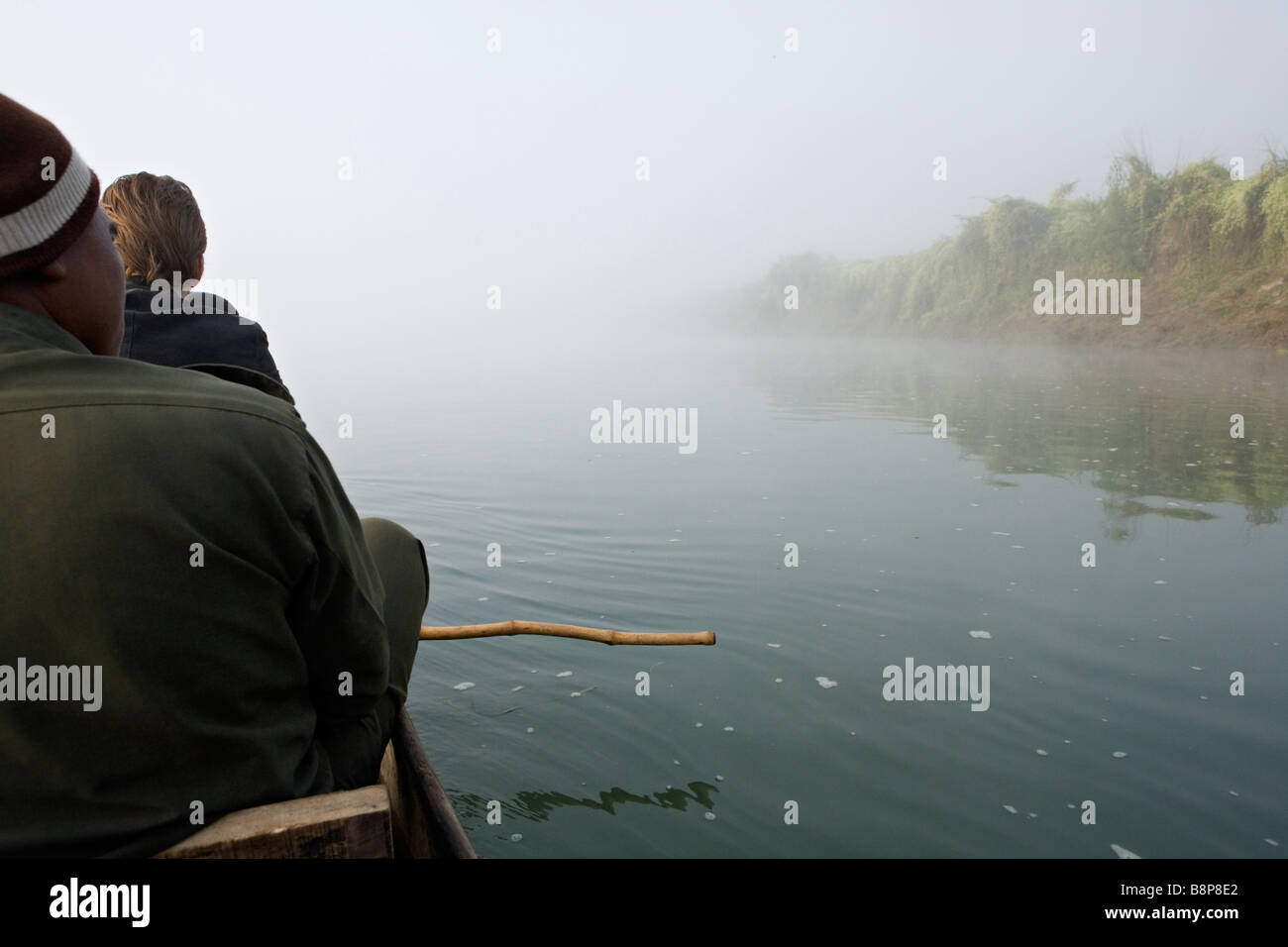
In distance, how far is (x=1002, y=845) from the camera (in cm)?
351

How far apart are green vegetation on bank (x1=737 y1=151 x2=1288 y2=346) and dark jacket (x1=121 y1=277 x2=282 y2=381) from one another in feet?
86.6

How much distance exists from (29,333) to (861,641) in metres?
4.68

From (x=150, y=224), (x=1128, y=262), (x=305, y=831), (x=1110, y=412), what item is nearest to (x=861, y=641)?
(x=150, y=224)

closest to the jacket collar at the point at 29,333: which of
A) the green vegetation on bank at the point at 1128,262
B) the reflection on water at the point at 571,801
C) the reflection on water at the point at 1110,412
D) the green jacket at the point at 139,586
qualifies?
the green jacket at the point at 139,586

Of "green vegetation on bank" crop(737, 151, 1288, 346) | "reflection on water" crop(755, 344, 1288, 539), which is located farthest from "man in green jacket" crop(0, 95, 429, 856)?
"green vegetation on bank" crop(737, 151, 1288, 346)

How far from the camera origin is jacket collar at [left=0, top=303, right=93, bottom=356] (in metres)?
1.36

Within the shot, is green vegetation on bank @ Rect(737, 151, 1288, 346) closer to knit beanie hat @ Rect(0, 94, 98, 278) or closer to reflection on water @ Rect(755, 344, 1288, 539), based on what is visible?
reflection on water @ Rect(755, 344, 1288, 539)

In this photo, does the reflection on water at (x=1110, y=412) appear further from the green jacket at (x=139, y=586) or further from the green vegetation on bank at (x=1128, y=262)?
the green jacket at (x=139, y=586)

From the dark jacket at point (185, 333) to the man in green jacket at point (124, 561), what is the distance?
127 cm

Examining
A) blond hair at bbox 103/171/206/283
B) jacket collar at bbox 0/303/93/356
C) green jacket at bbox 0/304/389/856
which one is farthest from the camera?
blond hair at bbox 103/171/206/283

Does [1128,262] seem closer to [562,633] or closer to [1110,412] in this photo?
[1110,412]

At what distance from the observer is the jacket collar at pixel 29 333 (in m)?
1.36

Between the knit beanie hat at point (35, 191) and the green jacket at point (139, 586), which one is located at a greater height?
the knit beanie hat at point (35, 191)
